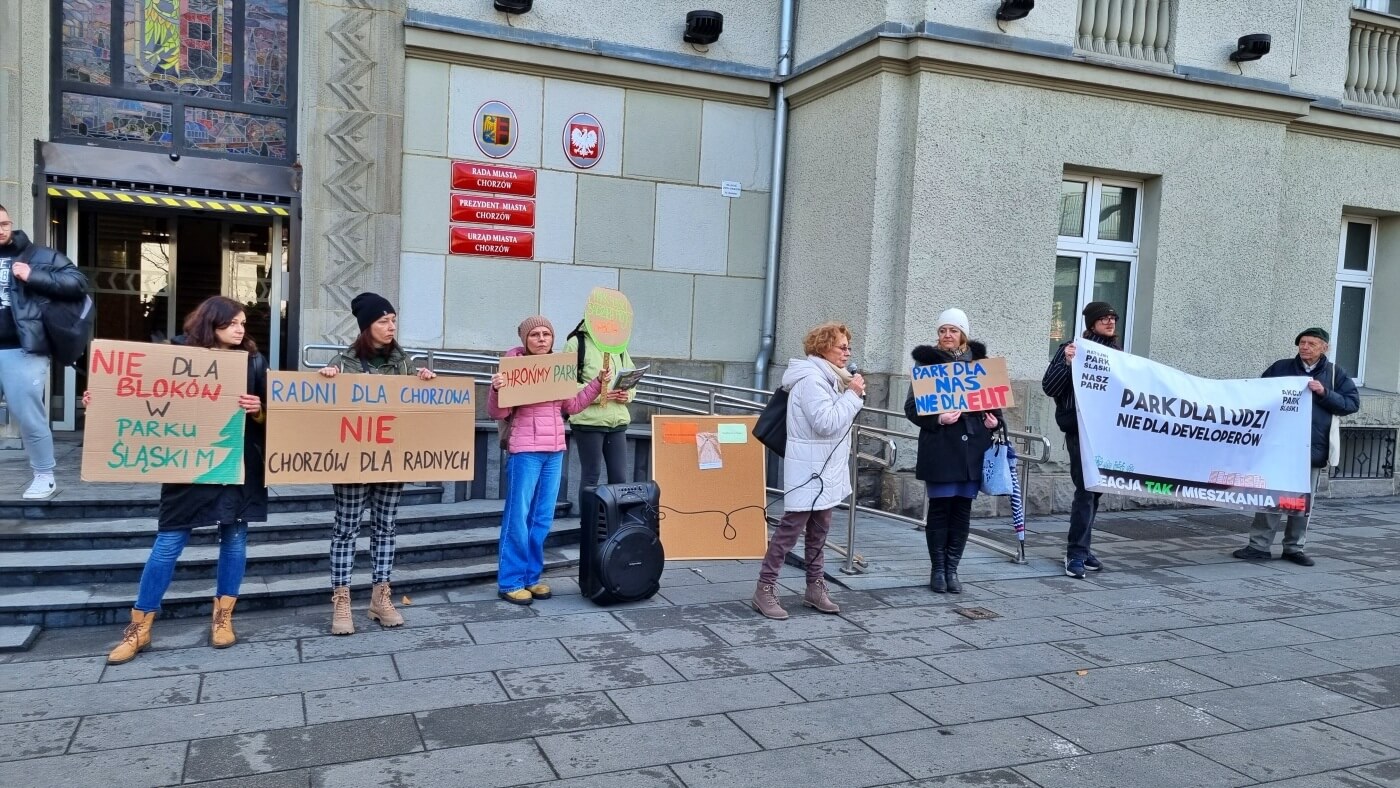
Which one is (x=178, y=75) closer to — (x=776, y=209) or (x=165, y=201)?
Result: (x=165, y=201)

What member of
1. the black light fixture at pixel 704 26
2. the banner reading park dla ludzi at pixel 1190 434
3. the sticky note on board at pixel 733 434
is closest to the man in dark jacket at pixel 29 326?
the sticky note on board at pixel 733 434

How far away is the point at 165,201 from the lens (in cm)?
912

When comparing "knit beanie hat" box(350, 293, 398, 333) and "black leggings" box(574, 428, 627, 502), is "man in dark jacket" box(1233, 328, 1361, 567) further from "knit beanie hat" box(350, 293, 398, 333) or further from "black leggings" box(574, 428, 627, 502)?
"knit beanie hat" box(350, 293, 398, 333)

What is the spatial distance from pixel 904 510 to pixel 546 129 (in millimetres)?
5035

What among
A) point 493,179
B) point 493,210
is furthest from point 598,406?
point 493,179

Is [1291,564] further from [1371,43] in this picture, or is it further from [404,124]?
[404,124]

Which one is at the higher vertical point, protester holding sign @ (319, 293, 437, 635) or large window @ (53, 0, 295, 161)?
large window @ (53, 0, 295, 161)

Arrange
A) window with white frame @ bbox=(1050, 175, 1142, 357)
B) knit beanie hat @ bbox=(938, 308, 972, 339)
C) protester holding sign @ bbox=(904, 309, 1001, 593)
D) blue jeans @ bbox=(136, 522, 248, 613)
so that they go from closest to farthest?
blue jeans @ bbox=(136, 522, 248, 613) → protester holding sign @ bbox=(904, 309, 1001, 593) → knit beanie hat @ bbox=(938, 308, 972, 339) → window with white frame @ bbox=(1050, 175, 1142, 357)

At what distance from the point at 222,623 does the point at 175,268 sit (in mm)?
6290

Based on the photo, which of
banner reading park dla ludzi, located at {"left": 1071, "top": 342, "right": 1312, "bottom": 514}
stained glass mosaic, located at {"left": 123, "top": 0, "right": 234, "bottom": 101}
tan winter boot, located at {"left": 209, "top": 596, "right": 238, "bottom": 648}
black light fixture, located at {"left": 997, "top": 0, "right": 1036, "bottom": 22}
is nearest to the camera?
tan winter boot, located at {"left": 209, "top": 596, "right": 238, "bottom": 648}

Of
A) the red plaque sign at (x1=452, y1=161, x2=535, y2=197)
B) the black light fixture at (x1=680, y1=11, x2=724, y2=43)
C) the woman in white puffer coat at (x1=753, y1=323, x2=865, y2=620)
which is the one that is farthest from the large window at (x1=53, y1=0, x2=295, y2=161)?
the woman in white puffer coat at (x1=753, y1=323, x2=865, y2=620)

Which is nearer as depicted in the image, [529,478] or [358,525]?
[358,525]

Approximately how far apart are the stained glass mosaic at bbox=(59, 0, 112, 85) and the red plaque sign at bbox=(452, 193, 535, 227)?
3324 mm

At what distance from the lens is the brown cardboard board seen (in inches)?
276
